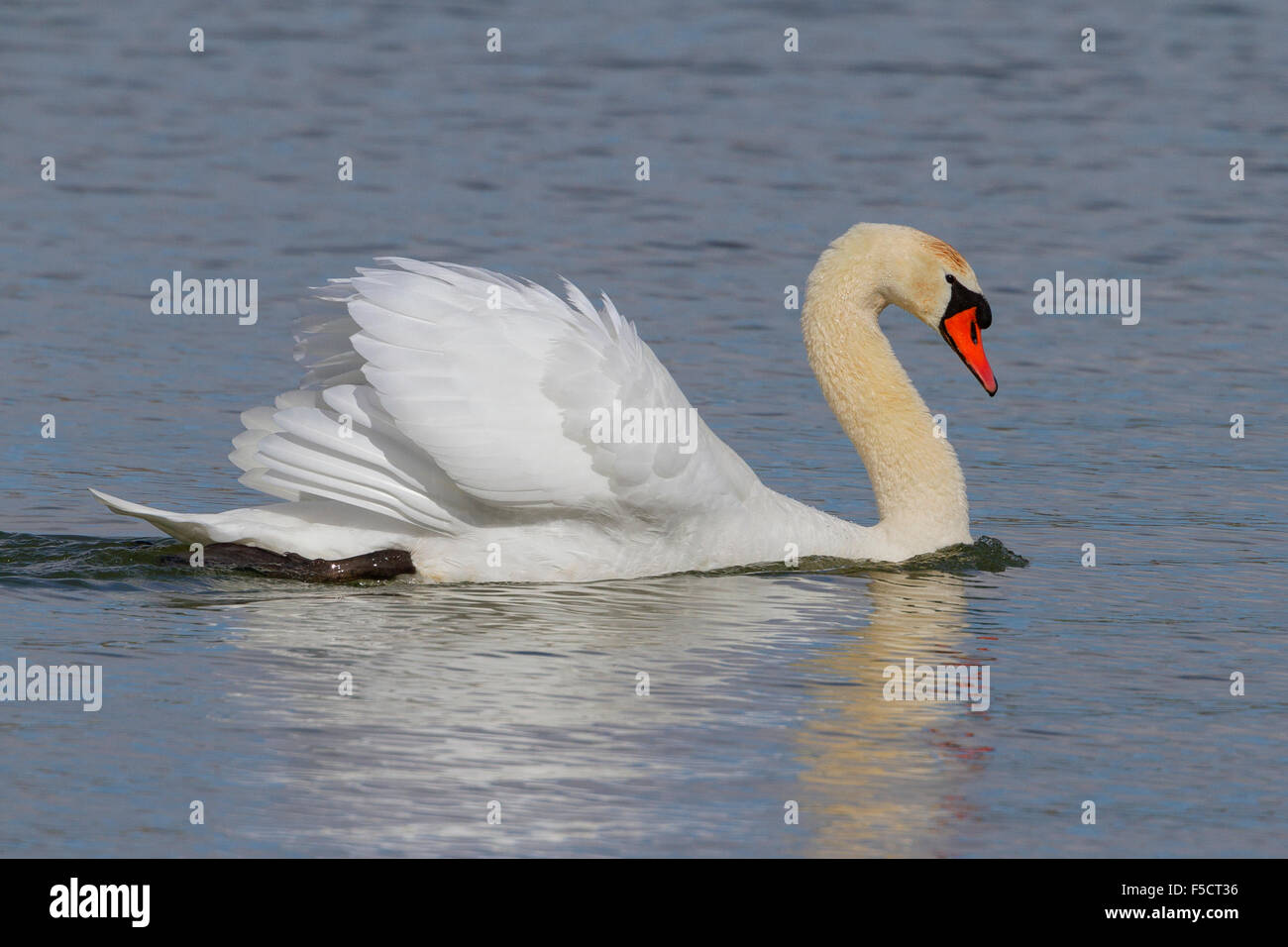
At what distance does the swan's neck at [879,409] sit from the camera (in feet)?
37.0

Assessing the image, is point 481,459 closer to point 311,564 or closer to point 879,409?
point 311,564

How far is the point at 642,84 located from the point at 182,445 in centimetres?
991

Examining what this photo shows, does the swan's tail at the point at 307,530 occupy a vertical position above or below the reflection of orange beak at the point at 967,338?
below

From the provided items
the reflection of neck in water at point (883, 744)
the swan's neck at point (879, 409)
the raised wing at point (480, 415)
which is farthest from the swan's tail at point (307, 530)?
the swan's neck at point (879, 409)

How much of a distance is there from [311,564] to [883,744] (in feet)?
9.81

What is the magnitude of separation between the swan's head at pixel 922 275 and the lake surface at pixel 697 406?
3.35 feet

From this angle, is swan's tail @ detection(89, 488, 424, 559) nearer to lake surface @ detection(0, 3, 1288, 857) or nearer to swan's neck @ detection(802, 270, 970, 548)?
Result: lake surface @ detection(0, 3, 1288, 857)

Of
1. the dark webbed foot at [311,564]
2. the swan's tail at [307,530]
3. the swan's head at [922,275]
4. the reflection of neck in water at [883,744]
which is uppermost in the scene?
the swan's head at [922,275]

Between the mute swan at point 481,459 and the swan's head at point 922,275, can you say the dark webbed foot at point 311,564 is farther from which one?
the swan's head at point 922,275

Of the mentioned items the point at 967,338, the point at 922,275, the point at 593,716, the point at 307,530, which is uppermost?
the point at 922,275

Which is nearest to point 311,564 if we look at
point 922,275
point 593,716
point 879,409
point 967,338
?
point 593,716

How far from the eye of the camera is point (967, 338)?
455 inches

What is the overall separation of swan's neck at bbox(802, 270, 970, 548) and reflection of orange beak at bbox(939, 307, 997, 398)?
0.30m
